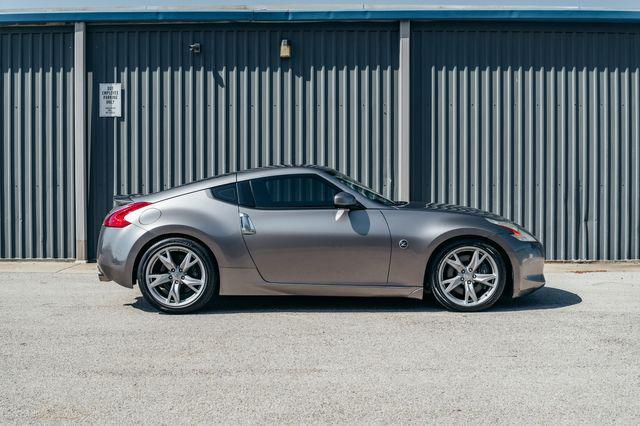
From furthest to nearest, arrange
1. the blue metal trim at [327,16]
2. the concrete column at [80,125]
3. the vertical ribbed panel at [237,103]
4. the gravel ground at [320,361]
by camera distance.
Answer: the vertical ribbed panel at [237,103] → the concrete column at [80,125] → the blue metal trim at [327,16] → the gravel ground at [320,361]

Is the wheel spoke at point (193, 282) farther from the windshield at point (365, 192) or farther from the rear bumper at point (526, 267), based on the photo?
the rear bumper at point (526, 267)

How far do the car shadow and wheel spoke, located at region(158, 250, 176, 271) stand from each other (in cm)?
50

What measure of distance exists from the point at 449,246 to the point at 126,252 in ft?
9.64

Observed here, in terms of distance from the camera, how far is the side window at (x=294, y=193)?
7.42 m

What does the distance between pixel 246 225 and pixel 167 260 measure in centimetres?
78

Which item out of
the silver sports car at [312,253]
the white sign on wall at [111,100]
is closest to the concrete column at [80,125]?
the white sign on wall at [111,100]

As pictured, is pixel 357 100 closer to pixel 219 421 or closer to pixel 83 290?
pixel 83 290

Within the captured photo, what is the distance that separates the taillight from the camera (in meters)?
7.39

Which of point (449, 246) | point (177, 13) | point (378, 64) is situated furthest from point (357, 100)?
point (449, 246)

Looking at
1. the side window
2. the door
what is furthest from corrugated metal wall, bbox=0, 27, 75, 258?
the door

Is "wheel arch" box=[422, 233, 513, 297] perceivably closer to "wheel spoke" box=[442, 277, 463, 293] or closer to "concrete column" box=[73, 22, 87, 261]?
"wheel spoke" box=[442, 277, 463, 293]

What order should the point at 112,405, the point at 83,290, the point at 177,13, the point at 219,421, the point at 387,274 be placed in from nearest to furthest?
the point at 219,421 → the point at 112,405 → the point at 387,274 → the point at 83,290 → the point at 177,13

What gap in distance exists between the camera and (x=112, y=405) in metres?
4.52

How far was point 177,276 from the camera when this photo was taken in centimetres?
727
